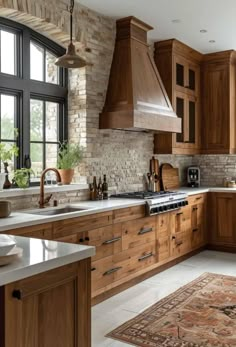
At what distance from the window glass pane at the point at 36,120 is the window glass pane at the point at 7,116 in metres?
0.25

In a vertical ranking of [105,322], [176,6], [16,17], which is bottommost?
[105,322]

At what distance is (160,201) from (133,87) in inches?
55.0

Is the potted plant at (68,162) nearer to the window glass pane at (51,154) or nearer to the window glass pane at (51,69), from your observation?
the window glass pane at (51,154)

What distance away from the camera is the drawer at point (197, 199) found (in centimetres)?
566

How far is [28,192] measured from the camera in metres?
3.89

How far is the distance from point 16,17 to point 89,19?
977 millimetres

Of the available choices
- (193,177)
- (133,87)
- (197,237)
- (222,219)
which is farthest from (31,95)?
(222,219)

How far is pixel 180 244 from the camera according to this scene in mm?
5379

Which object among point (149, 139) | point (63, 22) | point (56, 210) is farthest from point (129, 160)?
point (63, 22)

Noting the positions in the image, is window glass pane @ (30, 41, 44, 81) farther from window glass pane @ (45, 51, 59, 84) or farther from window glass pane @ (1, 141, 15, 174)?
window glass pane @ (1, 141, 15, 174)

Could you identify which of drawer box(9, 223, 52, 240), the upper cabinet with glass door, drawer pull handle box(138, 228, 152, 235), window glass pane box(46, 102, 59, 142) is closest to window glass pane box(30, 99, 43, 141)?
window glass pane box(46, 102, 59, 142)

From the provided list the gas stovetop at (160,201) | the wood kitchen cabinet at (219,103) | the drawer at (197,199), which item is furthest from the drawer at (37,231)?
the wood kitchen cabinet at (219,103)

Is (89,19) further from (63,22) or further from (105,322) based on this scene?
(105,322)

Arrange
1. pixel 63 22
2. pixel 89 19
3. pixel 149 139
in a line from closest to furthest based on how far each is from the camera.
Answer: pixel 63 22 → pixel 89 19 → pixel 149 139
